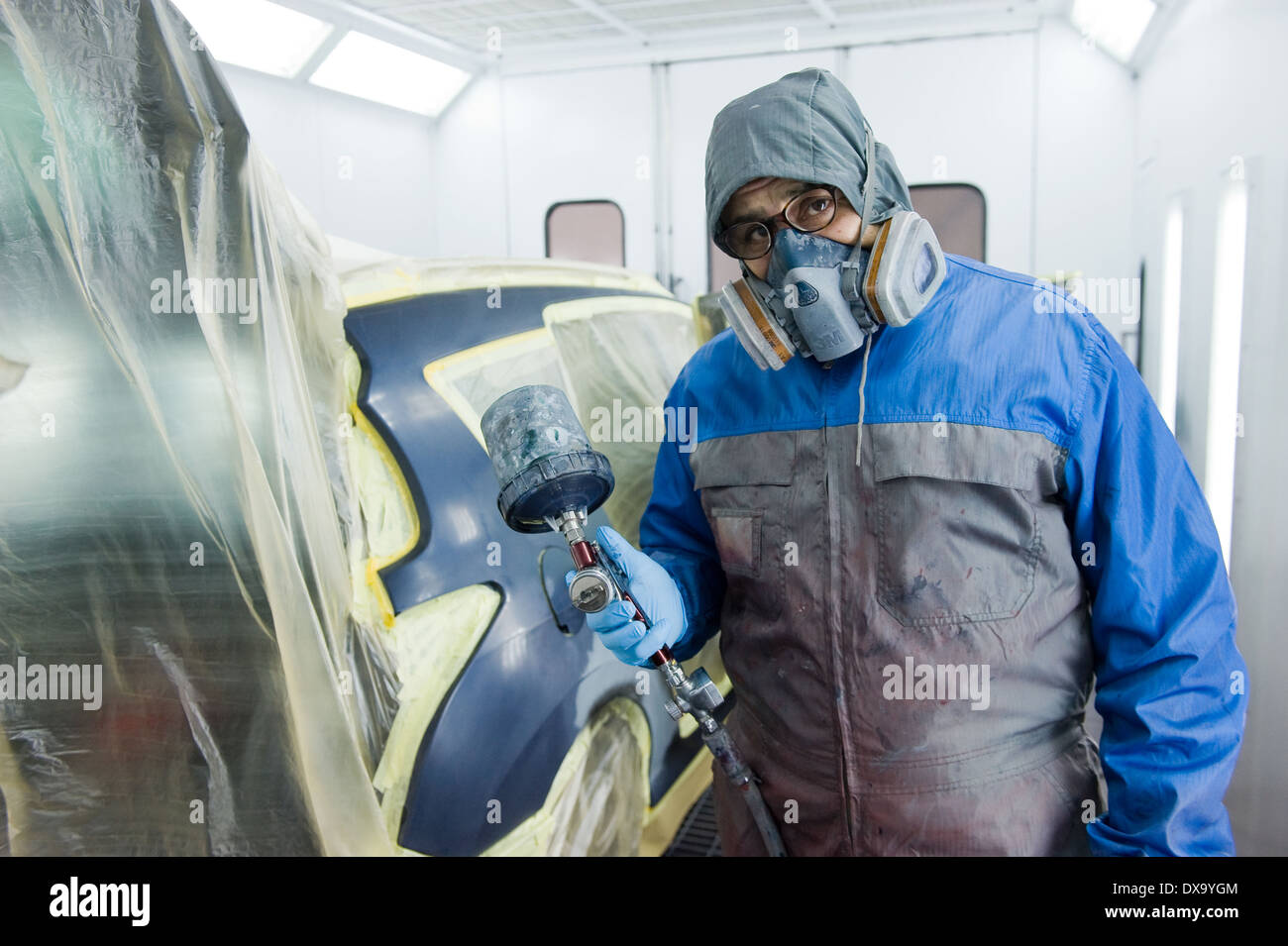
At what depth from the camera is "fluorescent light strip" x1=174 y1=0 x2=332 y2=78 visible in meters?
1.29

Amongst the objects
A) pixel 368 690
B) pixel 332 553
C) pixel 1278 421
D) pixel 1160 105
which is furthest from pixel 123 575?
pixel 1160 105

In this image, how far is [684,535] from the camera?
1529mm

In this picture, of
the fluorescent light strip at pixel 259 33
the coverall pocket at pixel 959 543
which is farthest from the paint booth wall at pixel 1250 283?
the fluorescent light strip at pixel 259 33

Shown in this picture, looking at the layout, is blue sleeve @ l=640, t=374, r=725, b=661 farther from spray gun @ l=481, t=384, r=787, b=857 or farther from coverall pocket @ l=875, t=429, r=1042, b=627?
coverall pocket @ l=875, t=429, r=1042, b=627

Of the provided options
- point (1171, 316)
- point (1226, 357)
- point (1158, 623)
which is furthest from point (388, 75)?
point (1171, 316)

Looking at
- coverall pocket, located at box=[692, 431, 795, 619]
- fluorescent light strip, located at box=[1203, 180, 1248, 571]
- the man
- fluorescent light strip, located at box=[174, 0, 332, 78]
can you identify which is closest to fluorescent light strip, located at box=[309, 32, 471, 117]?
fluorescent light strip, located at box=[174, 0, 332, 78]

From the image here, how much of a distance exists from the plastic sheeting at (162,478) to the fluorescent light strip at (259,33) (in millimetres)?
201

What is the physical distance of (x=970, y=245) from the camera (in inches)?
117

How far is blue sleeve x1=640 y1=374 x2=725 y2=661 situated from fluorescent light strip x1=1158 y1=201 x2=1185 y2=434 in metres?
1.83

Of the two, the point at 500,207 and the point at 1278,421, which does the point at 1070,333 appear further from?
the point at 500,207

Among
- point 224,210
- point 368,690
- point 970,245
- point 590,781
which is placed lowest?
point 590,781

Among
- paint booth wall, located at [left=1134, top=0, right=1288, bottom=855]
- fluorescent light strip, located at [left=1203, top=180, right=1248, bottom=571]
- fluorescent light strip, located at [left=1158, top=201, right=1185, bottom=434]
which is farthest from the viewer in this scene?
fluorescent light strip, located at [left=1158, top=201, right=1185, bottom=434]

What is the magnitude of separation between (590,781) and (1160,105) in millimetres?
2370
